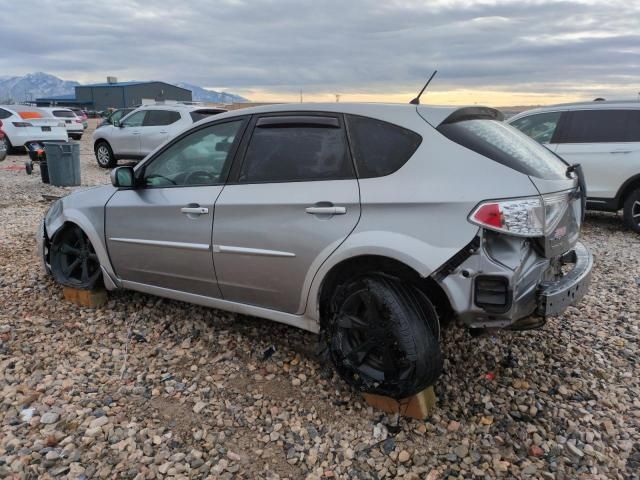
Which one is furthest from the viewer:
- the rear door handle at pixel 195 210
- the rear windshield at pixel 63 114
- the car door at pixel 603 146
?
the rear windshield at pixel 63 114

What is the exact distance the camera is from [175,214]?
3594 millimetres

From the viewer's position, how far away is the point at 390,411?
291 cm

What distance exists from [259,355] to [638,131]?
6.43 meters

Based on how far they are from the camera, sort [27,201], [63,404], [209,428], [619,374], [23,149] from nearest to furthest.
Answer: [209,428] < [63,404] < [619,374] < [27,201] < [23,149]

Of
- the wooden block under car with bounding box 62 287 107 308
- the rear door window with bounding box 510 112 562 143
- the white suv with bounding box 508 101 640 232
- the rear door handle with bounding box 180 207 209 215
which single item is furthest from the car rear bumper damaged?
the rear door window with bounding box 510 112 562 143

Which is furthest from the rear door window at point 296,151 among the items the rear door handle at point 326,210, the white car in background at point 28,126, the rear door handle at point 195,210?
the white car in background at point 28,126

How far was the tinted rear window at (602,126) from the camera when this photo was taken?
7.18 meters

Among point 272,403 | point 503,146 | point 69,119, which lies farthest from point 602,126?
point 69,119

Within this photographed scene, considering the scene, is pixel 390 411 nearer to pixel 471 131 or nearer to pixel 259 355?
pixel 259 355

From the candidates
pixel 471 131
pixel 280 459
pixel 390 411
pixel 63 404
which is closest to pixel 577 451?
pixel 390 411

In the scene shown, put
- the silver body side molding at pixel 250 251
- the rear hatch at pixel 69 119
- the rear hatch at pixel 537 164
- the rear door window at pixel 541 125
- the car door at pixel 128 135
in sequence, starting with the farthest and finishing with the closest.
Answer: the rear hatch at pixel 69 119, the car door at pixel 128 135, the rear door window at pixel 541 125, the silver body side molding at pixel 250 251, the rear hatch at pixel 537 164

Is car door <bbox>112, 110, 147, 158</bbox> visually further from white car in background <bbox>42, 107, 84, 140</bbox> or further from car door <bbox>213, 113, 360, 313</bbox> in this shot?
car door <bbox>213, 113, 360, 313</bbox>

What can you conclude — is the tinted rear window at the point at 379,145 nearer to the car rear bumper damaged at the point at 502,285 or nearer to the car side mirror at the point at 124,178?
the car rear bumper damaged at the point at 502,285

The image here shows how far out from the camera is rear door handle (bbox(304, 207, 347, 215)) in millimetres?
2859
